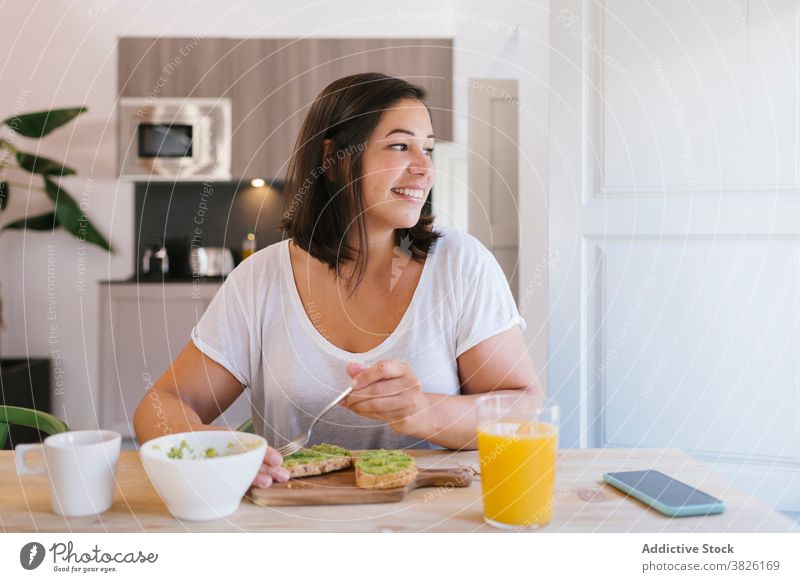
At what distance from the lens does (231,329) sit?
91 centimetres

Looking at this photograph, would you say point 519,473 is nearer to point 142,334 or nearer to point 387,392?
point 387,392

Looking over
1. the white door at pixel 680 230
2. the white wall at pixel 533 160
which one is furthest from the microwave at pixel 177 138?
the white door at pixel 680 230

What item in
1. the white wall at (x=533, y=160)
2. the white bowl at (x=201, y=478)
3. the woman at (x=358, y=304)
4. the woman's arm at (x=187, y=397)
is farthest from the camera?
the white wall at (x=533, y=160)

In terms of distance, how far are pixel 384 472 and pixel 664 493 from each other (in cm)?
22

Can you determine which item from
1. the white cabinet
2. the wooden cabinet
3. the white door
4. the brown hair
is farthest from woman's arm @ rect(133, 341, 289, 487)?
the wooden cabinet

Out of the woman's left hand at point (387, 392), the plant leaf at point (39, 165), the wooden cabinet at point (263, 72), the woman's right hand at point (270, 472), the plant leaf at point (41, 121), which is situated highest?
the wooden cabinet at point (263, 72)

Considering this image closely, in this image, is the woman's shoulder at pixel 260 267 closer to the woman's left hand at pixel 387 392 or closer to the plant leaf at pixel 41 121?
the woman's left hand at pixel 387 392

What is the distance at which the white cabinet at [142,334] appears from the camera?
7.75 feet

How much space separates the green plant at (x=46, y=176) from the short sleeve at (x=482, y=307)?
1.84 m

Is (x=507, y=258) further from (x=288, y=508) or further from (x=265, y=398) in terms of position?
(x=288, y=508)

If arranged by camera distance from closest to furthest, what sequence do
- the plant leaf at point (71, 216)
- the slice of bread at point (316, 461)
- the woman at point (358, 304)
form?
the slice of bread at point (316, 461), the woman at point (358, 304), the plant leaf at point (71, 216)

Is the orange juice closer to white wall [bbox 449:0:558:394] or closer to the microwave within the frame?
white wall [bbox 449:0:558:394]

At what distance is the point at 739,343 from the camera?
1.36 metres
